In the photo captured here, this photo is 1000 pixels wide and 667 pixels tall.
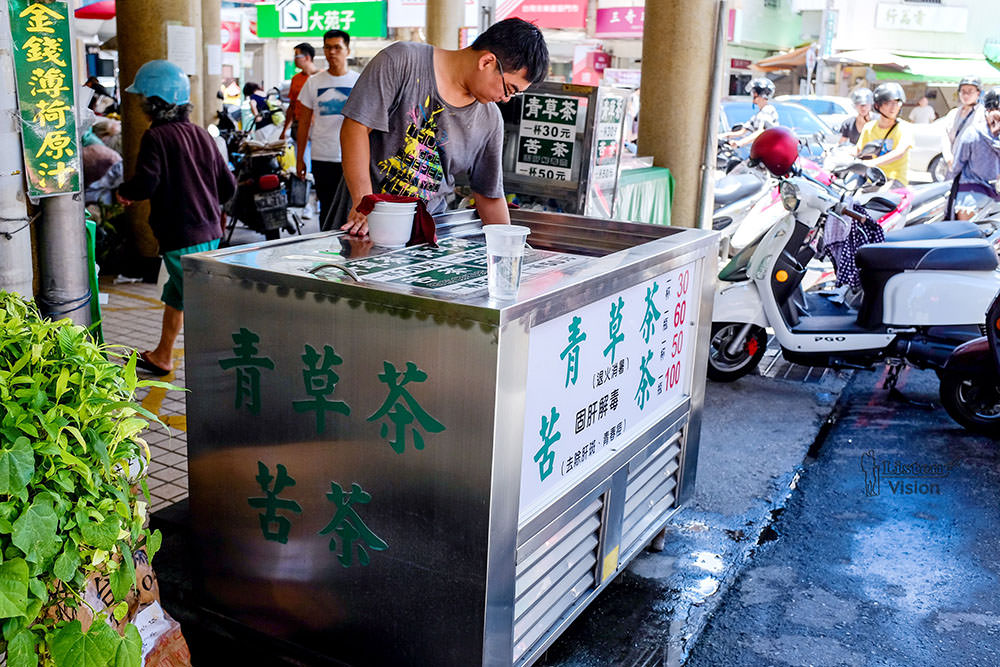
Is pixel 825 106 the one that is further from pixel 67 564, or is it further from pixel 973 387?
pixel 67 564

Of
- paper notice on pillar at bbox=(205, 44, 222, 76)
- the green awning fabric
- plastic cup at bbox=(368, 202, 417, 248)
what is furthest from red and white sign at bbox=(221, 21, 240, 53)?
plastic cup at bbox=(368, 202, 417, 248)

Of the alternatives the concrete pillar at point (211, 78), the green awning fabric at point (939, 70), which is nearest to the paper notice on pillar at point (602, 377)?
the concrete pillar at point (211, 78)

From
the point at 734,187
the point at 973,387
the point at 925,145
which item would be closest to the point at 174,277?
the point at 973,387

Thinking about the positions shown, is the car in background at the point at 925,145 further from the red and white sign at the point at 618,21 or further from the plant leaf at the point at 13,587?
the plant leaf at the point at 13,587

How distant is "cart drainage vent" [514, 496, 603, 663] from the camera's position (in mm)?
2570

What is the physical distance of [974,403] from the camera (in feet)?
16.8

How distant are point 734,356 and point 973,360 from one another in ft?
4.46

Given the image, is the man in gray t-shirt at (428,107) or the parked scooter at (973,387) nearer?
Result: the man in gray t-shirt at (428,107)

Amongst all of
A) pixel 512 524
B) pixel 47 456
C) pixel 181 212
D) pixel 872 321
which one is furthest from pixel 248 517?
pixel 872 321

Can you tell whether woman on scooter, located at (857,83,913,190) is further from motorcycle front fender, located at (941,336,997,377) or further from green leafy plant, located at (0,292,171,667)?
green leafy plant, located at (0,292,171,667)

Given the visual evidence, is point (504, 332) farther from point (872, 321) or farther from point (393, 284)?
point (872, 321)

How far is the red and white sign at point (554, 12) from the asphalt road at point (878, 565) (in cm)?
2050

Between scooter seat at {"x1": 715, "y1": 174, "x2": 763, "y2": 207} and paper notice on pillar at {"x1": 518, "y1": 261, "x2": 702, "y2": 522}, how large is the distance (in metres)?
5.71

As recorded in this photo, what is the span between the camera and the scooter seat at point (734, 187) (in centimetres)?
902
